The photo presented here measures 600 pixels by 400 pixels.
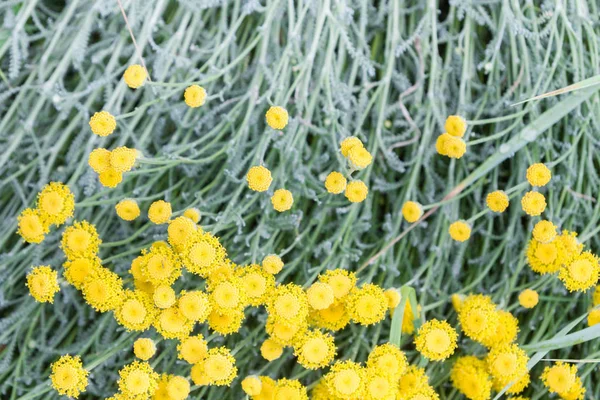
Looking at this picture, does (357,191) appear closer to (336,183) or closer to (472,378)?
(336,183)

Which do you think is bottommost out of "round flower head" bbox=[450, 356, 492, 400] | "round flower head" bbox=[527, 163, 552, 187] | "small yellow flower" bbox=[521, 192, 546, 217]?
"round flower head" bbox=[450, 356, 492, 400]

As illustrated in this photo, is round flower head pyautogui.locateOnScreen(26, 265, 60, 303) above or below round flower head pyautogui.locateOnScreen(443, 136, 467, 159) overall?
below

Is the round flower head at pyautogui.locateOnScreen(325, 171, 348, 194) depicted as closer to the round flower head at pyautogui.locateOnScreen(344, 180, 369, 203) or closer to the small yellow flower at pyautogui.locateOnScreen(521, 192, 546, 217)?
the round flower head at pyautogui.locateOnScreen(344, 180, 369, 203)

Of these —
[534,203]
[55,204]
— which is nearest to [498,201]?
[534,203]

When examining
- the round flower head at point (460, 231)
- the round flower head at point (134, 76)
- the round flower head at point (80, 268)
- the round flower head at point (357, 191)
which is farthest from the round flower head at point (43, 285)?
the round flower head at point (460, 231)

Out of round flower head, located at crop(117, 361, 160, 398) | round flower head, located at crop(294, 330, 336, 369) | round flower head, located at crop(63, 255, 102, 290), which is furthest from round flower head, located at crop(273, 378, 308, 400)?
round flower head, located at crop(63, 255, 102, 290)
